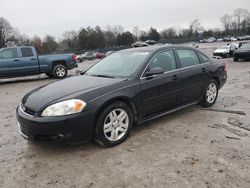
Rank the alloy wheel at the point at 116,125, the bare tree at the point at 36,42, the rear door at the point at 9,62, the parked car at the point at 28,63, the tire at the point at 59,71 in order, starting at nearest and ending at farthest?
the alloy wheel at the point at 116,125
the rear door at the point at 9,62
the parked car at the point at 28,63
the tire at the point at 59,71
the bare tree at the point at 36,42

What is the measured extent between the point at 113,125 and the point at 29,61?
30.7ft

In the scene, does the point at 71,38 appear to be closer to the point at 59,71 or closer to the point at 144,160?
the point at 59,71

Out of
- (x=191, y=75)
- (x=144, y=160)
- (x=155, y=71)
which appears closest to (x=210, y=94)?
(x=191, y=75)

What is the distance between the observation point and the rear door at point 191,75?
196 inches

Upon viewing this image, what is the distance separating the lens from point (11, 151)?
3.90 m

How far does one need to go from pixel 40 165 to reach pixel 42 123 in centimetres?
57

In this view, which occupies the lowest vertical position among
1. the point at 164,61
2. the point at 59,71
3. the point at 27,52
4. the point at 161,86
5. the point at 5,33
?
the point at 59,71

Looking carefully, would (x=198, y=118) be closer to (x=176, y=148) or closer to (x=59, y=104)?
(x=176, y=148)

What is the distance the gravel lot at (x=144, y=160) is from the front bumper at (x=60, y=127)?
20cm

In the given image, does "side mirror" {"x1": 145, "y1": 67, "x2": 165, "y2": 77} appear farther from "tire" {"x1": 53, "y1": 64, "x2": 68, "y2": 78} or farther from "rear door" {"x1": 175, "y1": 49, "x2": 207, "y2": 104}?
"tire" {"x1": 53, "y1": 64, "x2": 68, "y2": 78}

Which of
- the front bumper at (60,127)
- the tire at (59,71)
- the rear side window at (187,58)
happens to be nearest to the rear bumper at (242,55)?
the tire at (59,71)

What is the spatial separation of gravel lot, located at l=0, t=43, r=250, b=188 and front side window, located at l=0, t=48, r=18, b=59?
7.86 m

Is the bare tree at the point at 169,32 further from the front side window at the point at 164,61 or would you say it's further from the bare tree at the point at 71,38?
the front side window at the point at 164,61

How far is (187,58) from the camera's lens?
207 inches
